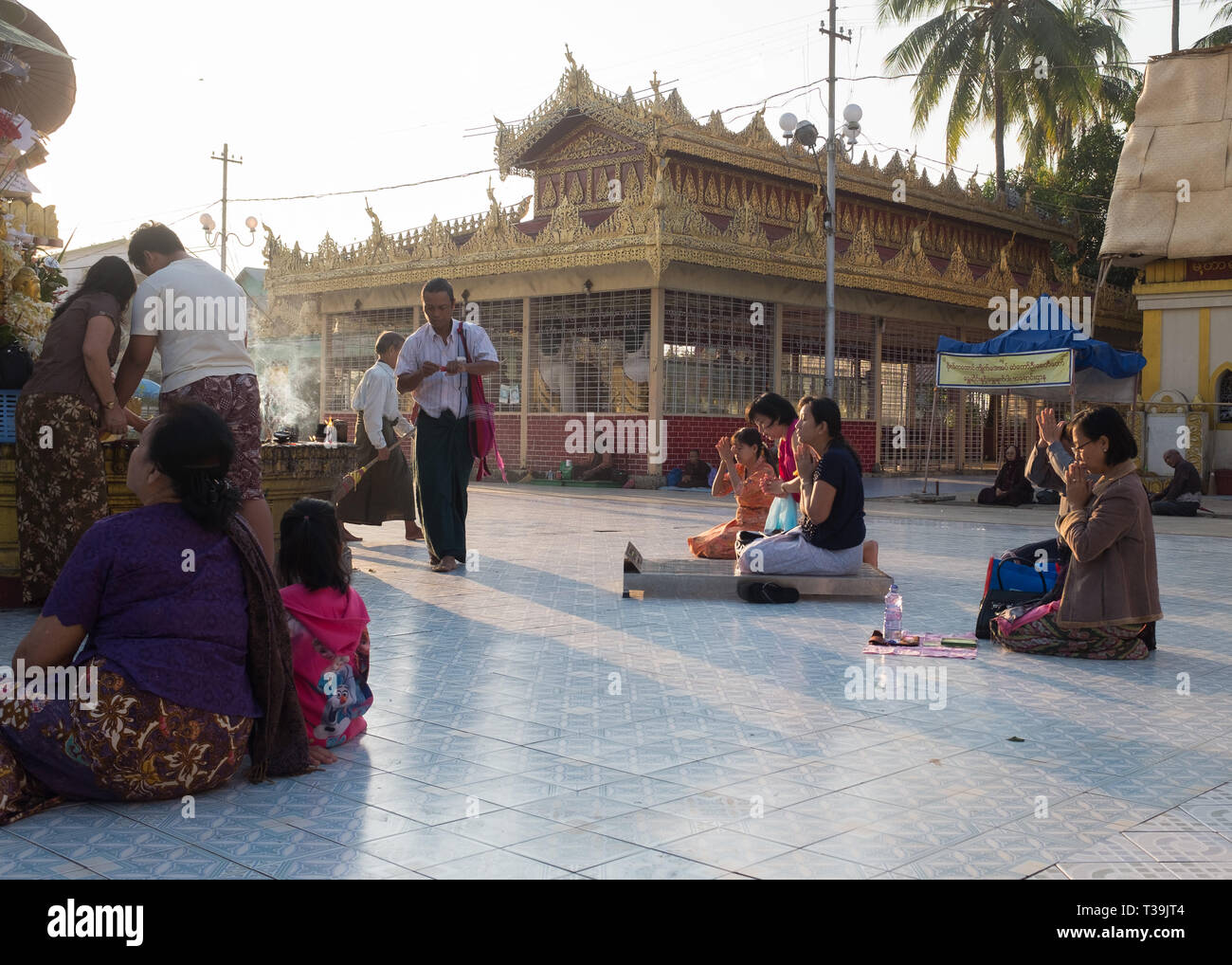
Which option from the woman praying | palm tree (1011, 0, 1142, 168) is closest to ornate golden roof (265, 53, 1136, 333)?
palm tree (1011, 0, 1142, 168)

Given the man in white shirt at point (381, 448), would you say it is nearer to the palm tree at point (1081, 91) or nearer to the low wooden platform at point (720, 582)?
the low wooden platform at point (720, 582)

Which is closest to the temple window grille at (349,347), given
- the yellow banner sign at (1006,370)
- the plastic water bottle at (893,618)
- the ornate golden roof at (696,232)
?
the ornate golden roof at (696,232)

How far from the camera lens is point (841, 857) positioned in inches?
126

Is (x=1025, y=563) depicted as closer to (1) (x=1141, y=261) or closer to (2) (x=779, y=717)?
(2) (x=779, y=717)

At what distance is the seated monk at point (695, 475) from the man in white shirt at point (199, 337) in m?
15.1

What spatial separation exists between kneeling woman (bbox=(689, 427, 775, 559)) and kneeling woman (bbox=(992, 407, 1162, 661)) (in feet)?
10.9

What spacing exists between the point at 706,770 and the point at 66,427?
4.35m

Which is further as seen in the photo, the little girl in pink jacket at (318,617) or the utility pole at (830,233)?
the utility pole at (830,233)

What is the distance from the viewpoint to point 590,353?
2222 cm

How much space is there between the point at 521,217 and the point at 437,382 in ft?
58.9

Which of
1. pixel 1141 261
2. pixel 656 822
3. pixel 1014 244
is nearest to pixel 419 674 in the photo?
pixel 656 822

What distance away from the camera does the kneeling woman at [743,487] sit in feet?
30.2

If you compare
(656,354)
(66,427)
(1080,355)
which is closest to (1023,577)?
(66,427)

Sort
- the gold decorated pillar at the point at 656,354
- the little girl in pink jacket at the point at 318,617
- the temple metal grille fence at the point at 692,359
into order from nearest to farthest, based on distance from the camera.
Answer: the little girl in pink jacket at the point at 318,617 < the gold decorated pillar at the point at 656,354 < the temple metal grille fence at the point at 692,359
